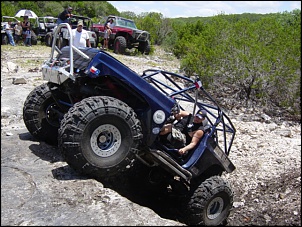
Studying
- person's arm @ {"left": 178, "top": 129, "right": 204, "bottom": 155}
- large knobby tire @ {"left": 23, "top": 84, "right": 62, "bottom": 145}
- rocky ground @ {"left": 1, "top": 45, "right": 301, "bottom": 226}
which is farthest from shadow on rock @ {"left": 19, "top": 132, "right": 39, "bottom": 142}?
person's arm @ {"left": 178, "top": 129, "right": 204, "bottom": 155}

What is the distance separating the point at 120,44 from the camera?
709 inches

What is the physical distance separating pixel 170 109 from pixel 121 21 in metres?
15.2

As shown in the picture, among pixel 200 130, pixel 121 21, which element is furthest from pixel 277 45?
pixel 121 21

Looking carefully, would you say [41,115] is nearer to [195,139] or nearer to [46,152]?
[46,152]

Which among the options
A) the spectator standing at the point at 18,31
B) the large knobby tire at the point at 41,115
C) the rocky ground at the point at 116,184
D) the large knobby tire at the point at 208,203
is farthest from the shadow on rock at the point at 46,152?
the spectator standing at the point at 18,31

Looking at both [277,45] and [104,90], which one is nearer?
[104,90]

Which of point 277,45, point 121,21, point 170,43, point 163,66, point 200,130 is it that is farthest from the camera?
point 170,43

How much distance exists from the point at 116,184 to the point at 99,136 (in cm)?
152

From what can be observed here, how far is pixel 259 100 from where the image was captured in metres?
11.8

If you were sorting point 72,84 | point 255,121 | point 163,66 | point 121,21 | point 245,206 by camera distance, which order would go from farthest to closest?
point 121,21, point 163,66, point 255,121, point 245,206, point 72,84

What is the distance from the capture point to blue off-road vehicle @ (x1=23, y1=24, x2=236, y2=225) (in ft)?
14.4

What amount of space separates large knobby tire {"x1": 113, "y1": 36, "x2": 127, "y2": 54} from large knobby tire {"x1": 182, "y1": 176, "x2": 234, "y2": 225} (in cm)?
1327

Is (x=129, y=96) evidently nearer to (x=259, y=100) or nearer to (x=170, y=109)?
(x=170, y=109)

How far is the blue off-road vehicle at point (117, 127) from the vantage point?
4383 mm
